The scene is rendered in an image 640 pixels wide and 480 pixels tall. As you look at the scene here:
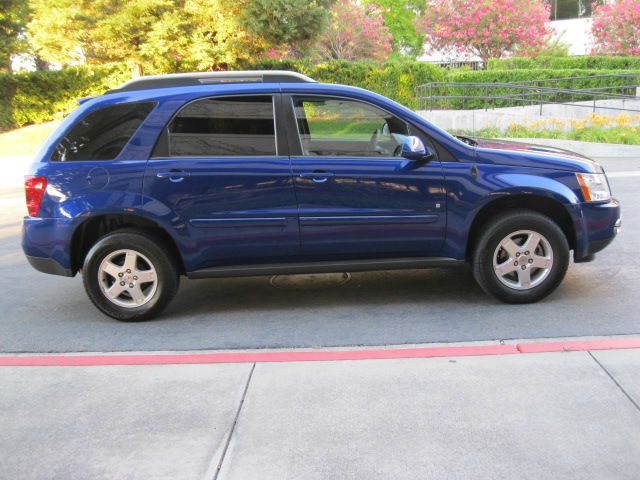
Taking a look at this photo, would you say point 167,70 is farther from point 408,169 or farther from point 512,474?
point 512,474

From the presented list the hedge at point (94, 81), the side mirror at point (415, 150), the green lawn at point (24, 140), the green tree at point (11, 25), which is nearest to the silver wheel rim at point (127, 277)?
the side mirror at point (415, 150)

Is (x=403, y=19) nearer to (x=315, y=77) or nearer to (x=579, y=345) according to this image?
(x=315, y=77)

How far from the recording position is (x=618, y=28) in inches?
1145

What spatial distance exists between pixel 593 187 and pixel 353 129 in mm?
1991

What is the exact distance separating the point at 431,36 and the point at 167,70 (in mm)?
15521

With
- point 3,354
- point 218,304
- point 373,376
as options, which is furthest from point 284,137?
point 3,354

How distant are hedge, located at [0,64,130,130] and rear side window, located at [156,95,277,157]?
2021 centimetres

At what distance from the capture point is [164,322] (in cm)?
530

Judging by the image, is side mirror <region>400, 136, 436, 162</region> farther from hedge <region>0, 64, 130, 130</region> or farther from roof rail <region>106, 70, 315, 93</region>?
hedge <region>0, 64, 130, 130</region>

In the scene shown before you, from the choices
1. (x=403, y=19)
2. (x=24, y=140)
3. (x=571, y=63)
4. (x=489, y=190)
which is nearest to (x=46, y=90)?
(x=24, y=140)

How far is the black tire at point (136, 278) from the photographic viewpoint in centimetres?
510

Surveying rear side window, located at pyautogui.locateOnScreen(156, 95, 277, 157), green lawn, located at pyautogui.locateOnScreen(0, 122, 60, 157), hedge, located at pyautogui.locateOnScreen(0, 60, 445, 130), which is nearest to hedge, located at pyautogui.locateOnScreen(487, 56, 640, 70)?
hedge, located at pyautogui.locateOnScreen(0, 60, 445, 130)

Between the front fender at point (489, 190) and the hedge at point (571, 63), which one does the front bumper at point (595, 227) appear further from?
the hedge at point (571, 63)

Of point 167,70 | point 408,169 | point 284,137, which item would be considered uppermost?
point 167,70
